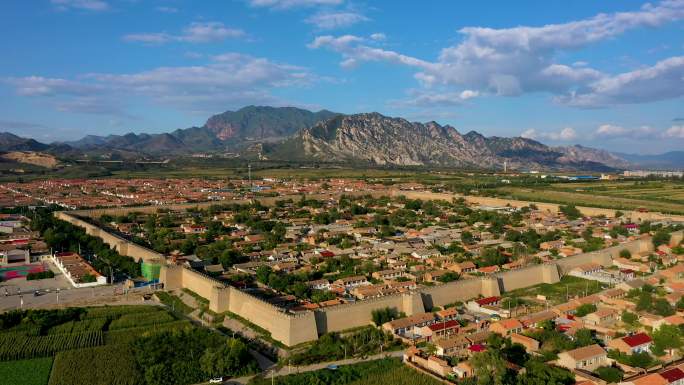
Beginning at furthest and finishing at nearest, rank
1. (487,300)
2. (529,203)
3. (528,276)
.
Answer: (529,203) < (528,276) < (487,300)

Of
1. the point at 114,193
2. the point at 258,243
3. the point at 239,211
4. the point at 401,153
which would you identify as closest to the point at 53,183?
the point at 114,193

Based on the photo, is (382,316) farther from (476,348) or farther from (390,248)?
(390,248)

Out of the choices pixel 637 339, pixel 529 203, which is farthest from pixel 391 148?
pixel 637 339

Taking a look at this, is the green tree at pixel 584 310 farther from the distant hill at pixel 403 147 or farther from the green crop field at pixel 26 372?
the distant hill at pixel 403 147

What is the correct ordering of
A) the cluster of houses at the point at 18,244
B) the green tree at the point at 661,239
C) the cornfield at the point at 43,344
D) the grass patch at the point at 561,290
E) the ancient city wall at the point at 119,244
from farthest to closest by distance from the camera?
the green tree at the point at 661,239 → the cluster of houses at the point at 18,244 → the ancient city wall at the point at 119,244 → the grass patch at the point at 561,290 → the cornfield at the point at 43,344

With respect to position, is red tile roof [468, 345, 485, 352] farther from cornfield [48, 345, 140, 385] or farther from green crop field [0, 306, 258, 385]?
cornfield [48, 345, 140, 385]

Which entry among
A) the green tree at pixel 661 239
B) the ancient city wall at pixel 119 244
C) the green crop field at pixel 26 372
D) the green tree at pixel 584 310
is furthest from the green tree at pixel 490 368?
the green tree at pixel 661 239

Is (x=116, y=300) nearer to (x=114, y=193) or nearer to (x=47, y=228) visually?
(x=47, y=228)
